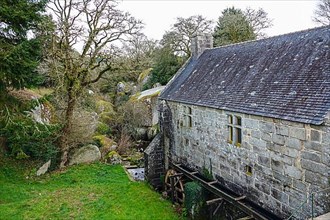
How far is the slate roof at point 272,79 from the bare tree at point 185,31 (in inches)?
513

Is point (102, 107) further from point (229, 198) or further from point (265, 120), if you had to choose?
point (265, 120)

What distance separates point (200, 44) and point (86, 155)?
1073 cm

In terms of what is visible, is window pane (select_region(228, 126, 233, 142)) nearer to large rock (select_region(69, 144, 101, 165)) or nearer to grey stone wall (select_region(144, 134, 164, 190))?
grey stone wall (select_region(144, 134, 164, 190))

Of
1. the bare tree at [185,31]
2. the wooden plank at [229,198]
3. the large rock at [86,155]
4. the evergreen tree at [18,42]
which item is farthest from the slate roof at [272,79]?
the bare tree at [185,31]

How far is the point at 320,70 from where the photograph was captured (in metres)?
9.02

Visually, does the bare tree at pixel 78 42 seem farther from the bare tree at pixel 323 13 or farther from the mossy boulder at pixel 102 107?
the bare tree at pixel 323 13

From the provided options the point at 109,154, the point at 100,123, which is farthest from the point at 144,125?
the point at 109,154

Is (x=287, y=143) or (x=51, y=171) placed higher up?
(x=287, y=143)

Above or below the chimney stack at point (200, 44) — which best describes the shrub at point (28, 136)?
below

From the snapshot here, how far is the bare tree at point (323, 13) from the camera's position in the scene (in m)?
27.7

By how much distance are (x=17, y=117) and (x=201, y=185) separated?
28.0ft

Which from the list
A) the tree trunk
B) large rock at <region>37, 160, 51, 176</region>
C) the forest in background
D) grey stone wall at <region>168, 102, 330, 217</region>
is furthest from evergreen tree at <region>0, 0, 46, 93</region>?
grey stone wall at <region>168, 102, 330, 217</region>

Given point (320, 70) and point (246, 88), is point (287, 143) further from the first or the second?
point (246, 88)

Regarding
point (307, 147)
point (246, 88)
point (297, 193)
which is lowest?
point (297, 193)
